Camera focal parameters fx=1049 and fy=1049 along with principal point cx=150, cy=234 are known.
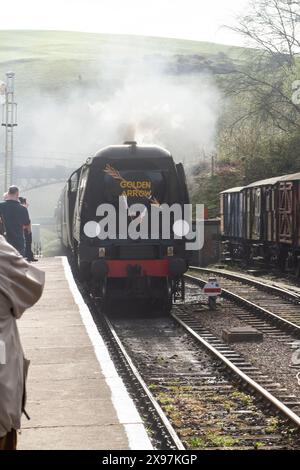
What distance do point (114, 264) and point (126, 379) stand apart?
6.57 meters

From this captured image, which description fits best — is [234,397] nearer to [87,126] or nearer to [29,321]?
[29,321]

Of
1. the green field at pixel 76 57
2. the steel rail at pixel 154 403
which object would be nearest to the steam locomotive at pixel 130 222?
the steel rail at pixel 154 403

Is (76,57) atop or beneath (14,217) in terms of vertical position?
atop

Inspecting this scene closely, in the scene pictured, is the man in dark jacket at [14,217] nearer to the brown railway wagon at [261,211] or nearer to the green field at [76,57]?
the brown railway wagon at [261,211]

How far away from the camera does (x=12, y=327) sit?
480cm

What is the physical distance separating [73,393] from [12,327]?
4.66 m

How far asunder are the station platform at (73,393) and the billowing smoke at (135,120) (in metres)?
22.3

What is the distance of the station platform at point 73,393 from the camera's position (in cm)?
744

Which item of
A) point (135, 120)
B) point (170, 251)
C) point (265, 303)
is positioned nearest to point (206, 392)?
point (170, 251)

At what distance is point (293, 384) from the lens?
37.7ft

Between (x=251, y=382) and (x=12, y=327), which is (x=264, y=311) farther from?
(x=12, y=327)

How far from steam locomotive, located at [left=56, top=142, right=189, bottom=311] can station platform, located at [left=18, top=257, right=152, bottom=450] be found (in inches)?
108

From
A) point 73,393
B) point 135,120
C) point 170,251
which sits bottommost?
point 73,393
